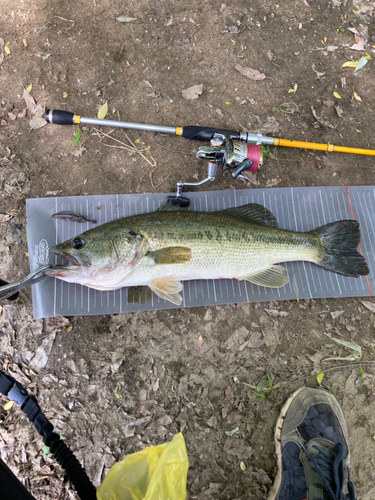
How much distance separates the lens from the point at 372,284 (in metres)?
4.25

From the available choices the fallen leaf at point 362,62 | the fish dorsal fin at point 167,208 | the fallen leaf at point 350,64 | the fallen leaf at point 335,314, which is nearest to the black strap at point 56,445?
the fish dorsal fin at point 167,208

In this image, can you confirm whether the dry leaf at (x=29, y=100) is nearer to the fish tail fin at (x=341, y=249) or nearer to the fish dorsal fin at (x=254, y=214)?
the fish dorsal fin at (x=254, y=214)

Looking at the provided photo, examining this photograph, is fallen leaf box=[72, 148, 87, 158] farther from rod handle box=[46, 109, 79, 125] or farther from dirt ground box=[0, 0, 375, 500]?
rod handle box=[46, 109, 79, 125]

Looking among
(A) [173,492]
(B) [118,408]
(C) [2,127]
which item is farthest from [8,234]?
(A) [173,492]

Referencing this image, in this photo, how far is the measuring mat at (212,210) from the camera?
3.97m

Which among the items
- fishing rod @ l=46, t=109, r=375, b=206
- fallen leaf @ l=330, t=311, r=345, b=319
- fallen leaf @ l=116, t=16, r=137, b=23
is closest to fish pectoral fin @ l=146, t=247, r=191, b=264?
fishing rod @ l=46, t=109, r=375, b=206

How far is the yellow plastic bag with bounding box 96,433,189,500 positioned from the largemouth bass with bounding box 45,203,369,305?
1558mm

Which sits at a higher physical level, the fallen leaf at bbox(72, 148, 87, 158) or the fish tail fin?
the fallen leaf at bbox(72, 148, 87, 158)

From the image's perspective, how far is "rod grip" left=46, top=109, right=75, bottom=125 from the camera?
4172 mm

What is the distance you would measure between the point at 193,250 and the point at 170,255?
0.28 m

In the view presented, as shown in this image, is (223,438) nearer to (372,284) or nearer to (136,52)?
(372,284)

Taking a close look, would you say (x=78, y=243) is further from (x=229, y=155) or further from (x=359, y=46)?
(x=359, y=46)

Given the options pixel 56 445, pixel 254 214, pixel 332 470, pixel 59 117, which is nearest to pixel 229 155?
pixel 254 214

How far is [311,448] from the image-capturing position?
12.5 ft
